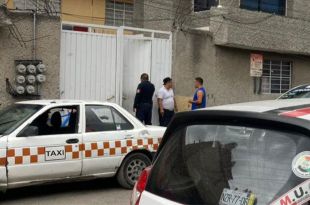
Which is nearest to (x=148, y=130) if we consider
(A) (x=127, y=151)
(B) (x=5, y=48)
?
(A) (x=127, y=151)

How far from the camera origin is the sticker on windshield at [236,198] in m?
2.59

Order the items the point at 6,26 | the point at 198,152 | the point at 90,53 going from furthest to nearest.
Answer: the point at 90,53
the point at 6,26
the point at 198,152

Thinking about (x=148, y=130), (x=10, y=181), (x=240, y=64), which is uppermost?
(x=240, y=64)

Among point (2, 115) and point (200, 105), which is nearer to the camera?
point (2, 115)

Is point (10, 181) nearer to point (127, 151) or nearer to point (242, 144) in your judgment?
point (127, 151)

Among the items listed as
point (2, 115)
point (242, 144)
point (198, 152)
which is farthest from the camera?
point (2, 115)

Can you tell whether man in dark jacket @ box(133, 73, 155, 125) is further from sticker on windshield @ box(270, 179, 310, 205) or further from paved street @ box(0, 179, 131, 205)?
sticker on windshield @ box(270, 179, 310, 205)

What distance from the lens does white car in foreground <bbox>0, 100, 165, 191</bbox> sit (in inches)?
266

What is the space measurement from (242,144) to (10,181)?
4.63m

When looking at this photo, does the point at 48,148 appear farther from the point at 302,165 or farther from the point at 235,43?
the point at 235,43

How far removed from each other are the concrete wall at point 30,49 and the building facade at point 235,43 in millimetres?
3697

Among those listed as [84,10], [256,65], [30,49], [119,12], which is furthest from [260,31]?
[30,49]

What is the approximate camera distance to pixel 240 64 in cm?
1520

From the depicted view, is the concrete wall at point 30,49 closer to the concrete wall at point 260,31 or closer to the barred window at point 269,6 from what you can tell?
the concrete wall at point 260,31
